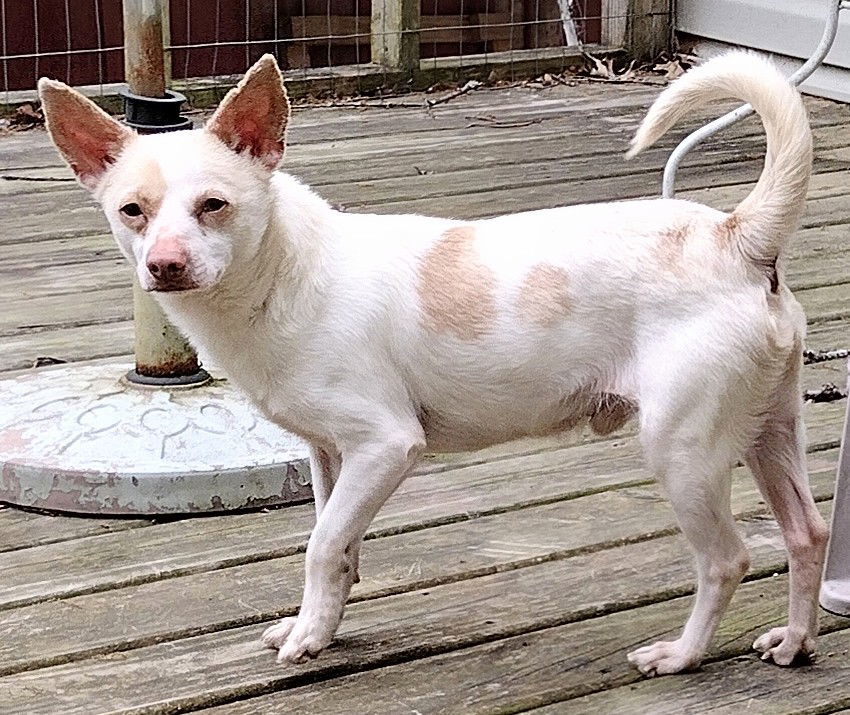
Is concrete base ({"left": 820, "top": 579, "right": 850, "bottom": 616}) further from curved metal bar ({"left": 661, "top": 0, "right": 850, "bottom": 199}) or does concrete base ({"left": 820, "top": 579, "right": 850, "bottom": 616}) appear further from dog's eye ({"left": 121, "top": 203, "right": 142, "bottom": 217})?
curved metal bar ({"left": 661, "top": 0, "right": 850, "bottom": 199})

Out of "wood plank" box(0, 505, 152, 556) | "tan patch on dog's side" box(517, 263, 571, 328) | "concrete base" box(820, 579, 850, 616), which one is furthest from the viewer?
"wood plank" box(0, 505, 152, 556)

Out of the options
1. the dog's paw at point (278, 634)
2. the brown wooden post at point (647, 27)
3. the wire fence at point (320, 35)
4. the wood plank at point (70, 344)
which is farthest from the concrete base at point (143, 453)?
the brown wooden post at point (647, 27)

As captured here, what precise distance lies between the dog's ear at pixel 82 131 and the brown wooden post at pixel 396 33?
139 inches

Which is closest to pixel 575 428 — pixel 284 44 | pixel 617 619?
pixel 617 619

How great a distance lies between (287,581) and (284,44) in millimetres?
→ 3851

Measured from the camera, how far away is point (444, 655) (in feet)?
7.22

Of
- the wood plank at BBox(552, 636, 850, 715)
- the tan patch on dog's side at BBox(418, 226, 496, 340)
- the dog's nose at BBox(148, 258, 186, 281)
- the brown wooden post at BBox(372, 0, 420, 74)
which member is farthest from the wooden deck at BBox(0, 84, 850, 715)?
the brown wooden post at BBox(372, 0, 420, 74)

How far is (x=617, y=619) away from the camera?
2.31 m

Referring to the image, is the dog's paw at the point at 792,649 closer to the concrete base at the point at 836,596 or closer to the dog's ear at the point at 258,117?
the concrete base at the point at 836,596

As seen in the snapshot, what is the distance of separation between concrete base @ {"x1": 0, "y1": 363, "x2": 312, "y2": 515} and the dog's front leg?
49 centimetres

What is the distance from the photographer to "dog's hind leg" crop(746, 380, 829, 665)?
84.0 inches

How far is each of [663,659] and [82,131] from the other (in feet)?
3.50

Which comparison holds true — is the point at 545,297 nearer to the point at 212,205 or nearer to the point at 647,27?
the point at 212,205

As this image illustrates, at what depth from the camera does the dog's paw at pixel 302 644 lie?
2168 mm
